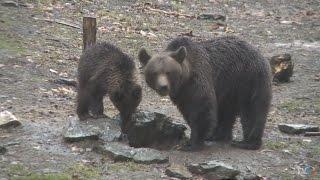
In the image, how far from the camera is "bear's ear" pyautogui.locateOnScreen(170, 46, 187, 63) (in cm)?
789

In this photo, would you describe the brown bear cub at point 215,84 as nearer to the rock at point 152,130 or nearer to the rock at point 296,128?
the rock at point 152,130

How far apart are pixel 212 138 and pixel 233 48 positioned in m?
1.35

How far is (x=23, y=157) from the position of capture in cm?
740

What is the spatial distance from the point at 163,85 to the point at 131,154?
915mm

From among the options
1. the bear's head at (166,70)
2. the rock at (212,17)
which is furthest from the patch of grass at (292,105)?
the rock at (212,17)

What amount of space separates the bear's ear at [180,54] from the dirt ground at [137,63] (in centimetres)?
122

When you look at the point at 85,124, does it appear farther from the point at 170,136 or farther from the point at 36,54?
the point at 36,54

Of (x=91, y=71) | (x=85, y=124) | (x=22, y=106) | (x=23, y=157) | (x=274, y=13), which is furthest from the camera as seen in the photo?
(x=274, y=13)

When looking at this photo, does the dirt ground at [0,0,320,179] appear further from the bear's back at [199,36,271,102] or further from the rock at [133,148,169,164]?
the bear's back at [199,36,271,102]

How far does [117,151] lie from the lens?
754 centimetres

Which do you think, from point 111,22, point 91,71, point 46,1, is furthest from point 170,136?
point 46,1

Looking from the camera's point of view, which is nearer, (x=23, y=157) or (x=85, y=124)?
(x=23, y=157)

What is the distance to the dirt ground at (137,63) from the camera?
24.6ft

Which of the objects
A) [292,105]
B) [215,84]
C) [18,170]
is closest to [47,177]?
[18,170]
